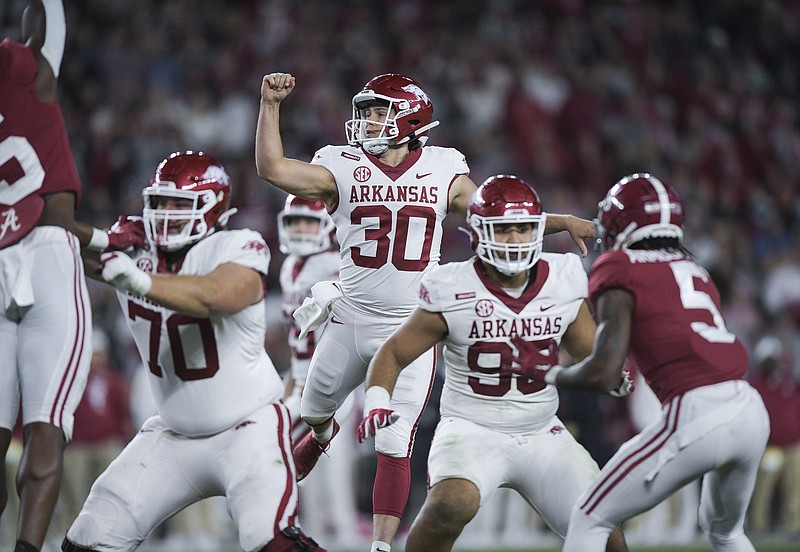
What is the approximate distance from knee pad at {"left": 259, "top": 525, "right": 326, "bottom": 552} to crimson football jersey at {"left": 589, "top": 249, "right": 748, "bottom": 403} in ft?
5.01

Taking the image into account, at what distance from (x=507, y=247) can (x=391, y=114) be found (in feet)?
4.85

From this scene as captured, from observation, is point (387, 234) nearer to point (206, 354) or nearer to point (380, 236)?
point (380, 236)

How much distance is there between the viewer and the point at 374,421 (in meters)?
4.74

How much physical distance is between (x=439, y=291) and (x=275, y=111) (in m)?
1.55

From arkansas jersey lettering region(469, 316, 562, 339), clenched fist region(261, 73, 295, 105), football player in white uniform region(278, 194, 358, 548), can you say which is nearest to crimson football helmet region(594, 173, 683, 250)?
arkansas jersey lettering region(469, 316, 562, 339)

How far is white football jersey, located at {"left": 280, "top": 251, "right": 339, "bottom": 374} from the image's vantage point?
26.1 ft

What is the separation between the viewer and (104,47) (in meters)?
13.3

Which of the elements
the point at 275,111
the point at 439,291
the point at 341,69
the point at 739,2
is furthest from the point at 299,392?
the point at 739,2

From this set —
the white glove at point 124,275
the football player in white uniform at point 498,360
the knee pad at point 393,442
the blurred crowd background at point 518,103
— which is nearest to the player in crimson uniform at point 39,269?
the white glove at point 124,275

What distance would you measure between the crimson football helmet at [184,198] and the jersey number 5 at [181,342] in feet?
1.06

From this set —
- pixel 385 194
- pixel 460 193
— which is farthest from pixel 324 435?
pixel 460 193

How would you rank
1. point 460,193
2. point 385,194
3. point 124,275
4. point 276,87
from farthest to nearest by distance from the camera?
1. point 460,193
2. point 385,194
3. point 276,87
4. point 124,275

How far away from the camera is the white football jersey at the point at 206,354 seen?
474 cm

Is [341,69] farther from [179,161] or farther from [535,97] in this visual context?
[179,161]
